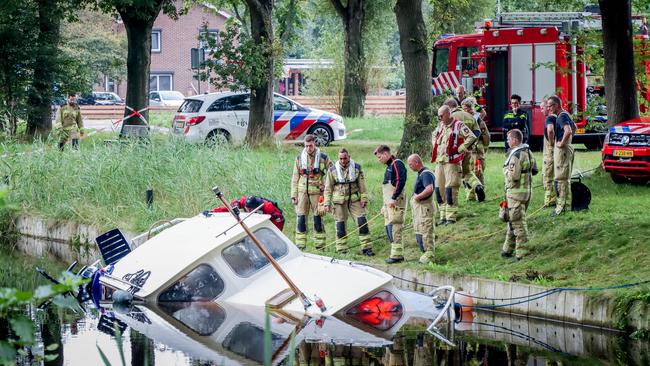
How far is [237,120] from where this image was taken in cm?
3672

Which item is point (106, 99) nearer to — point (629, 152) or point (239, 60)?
point (239, 60)

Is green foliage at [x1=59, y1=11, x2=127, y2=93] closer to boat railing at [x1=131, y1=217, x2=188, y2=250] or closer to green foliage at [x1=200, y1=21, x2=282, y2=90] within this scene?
green foliage at [x1=200, y1=21, x2=282, y2=90]

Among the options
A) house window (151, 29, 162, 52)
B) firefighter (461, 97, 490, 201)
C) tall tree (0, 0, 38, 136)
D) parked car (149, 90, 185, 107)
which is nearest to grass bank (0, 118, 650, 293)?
firefighter (461, 97, 490, 201)

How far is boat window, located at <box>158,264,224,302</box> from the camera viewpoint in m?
17.3

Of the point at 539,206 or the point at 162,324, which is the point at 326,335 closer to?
the point at 162,324

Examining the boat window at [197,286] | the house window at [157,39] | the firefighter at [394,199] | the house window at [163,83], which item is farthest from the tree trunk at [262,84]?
the house window at [163,83]

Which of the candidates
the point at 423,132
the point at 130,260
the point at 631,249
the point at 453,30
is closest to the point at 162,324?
the point at 130,260

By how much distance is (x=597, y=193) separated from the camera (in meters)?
22.0

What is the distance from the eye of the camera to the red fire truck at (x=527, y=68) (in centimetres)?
3106

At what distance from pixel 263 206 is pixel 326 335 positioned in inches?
154

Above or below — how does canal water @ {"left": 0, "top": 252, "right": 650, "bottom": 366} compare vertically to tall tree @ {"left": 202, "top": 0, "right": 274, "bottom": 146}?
below

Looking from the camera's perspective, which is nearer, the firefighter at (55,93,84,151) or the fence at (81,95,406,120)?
the firefighter at (55,93,84,151)

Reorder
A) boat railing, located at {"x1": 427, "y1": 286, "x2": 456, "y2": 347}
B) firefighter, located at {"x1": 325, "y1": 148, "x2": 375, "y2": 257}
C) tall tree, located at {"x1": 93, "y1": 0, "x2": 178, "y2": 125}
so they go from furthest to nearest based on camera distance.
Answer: tall tree, located at {"x1": 93, "y1": 0, "x2": 178, "y2": 125}
firefighter, located at {"x1": 325, "y1": 148, "x2": 375, "y2": 257}
boat railing, located at {"x1": 427, "y1": 286, "x2": 456, "y2": 347}

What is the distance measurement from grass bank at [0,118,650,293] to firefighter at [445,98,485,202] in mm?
290
